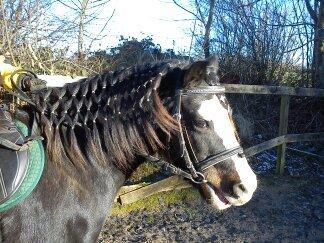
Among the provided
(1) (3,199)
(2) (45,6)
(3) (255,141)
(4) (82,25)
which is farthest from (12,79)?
(3) (255,141)

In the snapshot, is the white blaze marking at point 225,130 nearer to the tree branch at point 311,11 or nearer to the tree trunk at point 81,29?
the tree trunk at point 81,29

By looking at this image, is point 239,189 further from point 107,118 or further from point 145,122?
point 107,118

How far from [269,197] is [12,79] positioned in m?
4.84

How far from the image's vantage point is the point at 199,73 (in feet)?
7.74

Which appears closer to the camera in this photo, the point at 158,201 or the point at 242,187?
the point at 242,187

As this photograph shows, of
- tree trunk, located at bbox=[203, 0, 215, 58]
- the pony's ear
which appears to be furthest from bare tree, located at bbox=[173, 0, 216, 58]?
the pony's ear

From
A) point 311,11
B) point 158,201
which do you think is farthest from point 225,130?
point 311,11

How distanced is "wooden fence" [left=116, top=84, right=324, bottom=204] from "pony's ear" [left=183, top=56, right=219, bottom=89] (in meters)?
3.20

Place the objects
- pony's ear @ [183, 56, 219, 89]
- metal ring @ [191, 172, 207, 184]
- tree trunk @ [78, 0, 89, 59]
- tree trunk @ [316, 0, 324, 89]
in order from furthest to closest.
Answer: tree trunk @ [316, 0, 324, 89], tree trunk @ [78, 0, 89, 59], metal ring @ [191, 172, 207, 184], pony's ear @ [183, 56, 219, 89]

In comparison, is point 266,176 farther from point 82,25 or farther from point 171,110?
point 171,110

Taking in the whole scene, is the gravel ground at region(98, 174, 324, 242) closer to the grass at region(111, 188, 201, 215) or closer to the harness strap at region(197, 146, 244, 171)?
the grass at region(111, 188, 201, 215)

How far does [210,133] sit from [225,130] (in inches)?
3.7

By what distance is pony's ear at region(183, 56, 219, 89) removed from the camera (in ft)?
7.64

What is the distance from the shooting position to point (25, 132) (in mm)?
2295
